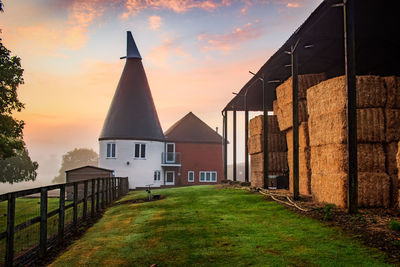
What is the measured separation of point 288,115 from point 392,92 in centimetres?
566

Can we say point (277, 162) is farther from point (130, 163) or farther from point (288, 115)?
point (130, 163)

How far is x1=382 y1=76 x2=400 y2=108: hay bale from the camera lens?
404 inches

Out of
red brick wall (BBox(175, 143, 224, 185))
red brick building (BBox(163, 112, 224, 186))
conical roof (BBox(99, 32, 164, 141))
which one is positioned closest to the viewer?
conical roof (BBox(99, 32, 164, 141))

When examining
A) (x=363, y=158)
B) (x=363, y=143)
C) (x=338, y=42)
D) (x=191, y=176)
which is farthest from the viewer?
(x=191, y=176)

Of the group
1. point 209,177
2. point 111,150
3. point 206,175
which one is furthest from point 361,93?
point 209,177

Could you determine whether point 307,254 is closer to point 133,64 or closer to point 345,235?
point 345,235

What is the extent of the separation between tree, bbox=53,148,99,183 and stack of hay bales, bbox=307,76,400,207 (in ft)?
402

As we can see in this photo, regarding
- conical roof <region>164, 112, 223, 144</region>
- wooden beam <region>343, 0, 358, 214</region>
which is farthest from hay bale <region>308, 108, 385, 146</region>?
conical roof <region>164, 112, 223, 144</region>

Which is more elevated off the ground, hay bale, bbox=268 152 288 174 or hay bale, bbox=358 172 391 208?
hay bale, bbox=268 152 288 174

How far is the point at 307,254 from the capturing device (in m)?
5.85

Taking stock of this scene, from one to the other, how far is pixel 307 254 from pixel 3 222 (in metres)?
13.6

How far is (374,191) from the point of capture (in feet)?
31.3

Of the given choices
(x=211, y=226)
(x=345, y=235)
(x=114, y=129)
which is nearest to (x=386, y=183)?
(x=345, y=235)

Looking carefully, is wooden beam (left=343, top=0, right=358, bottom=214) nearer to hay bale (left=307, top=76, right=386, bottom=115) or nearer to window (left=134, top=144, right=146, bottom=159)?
hay bale (left=307, top=76, right=386, bottom=115)
